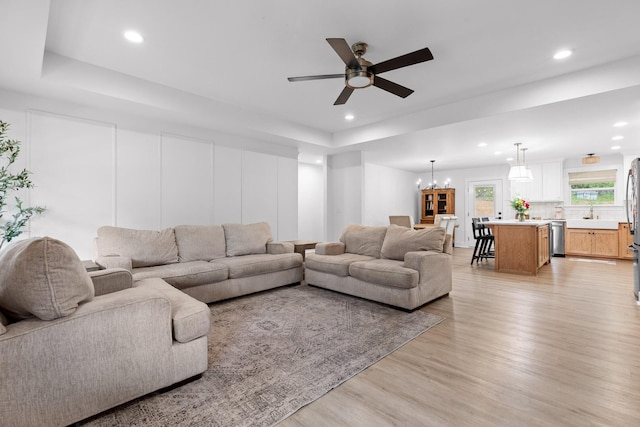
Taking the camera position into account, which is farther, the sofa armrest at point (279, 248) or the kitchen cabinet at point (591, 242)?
the kitchen cabinet at point (591, 242)

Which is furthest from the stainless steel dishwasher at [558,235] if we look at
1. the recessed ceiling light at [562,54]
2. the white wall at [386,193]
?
the recessed ceiling light at [562,54]

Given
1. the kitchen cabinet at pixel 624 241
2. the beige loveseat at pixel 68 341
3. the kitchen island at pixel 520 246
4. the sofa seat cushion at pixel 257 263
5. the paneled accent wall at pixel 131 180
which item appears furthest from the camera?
the kitchen cabinet at pixel 624 241

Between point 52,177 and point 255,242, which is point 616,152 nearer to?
point 255,242

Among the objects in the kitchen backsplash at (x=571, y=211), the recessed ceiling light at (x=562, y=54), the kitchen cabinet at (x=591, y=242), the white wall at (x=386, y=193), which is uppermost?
the recessed ceiling light at (x=562, y=54)

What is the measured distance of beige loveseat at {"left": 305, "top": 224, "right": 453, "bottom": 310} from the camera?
127 inches

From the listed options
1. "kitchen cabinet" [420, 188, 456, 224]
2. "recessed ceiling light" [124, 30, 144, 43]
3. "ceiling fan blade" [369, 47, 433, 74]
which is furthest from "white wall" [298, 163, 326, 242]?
"ceiling fan blade" [369, 47, 433, 74]

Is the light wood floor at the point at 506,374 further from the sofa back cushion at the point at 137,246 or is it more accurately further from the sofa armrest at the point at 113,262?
the sofa back cushion at the point at 137,246

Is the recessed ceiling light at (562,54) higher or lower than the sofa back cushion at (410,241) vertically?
higher

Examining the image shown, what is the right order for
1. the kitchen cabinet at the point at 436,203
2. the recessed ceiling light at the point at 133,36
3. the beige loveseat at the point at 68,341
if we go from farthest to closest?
the kitchen cabinet at the point at 436,203 → the recessed ceiling light at the point at 133,36 → the beige loveseat at the point at 68,341

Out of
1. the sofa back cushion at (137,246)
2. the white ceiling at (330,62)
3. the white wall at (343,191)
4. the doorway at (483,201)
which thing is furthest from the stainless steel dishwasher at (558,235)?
the sofa back cushion at (137,246)

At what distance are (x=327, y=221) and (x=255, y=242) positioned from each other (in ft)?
9.11

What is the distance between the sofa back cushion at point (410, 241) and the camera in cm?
364

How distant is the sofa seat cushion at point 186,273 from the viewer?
10.5 ft

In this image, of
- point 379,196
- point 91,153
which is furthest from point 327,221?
point 91,153
